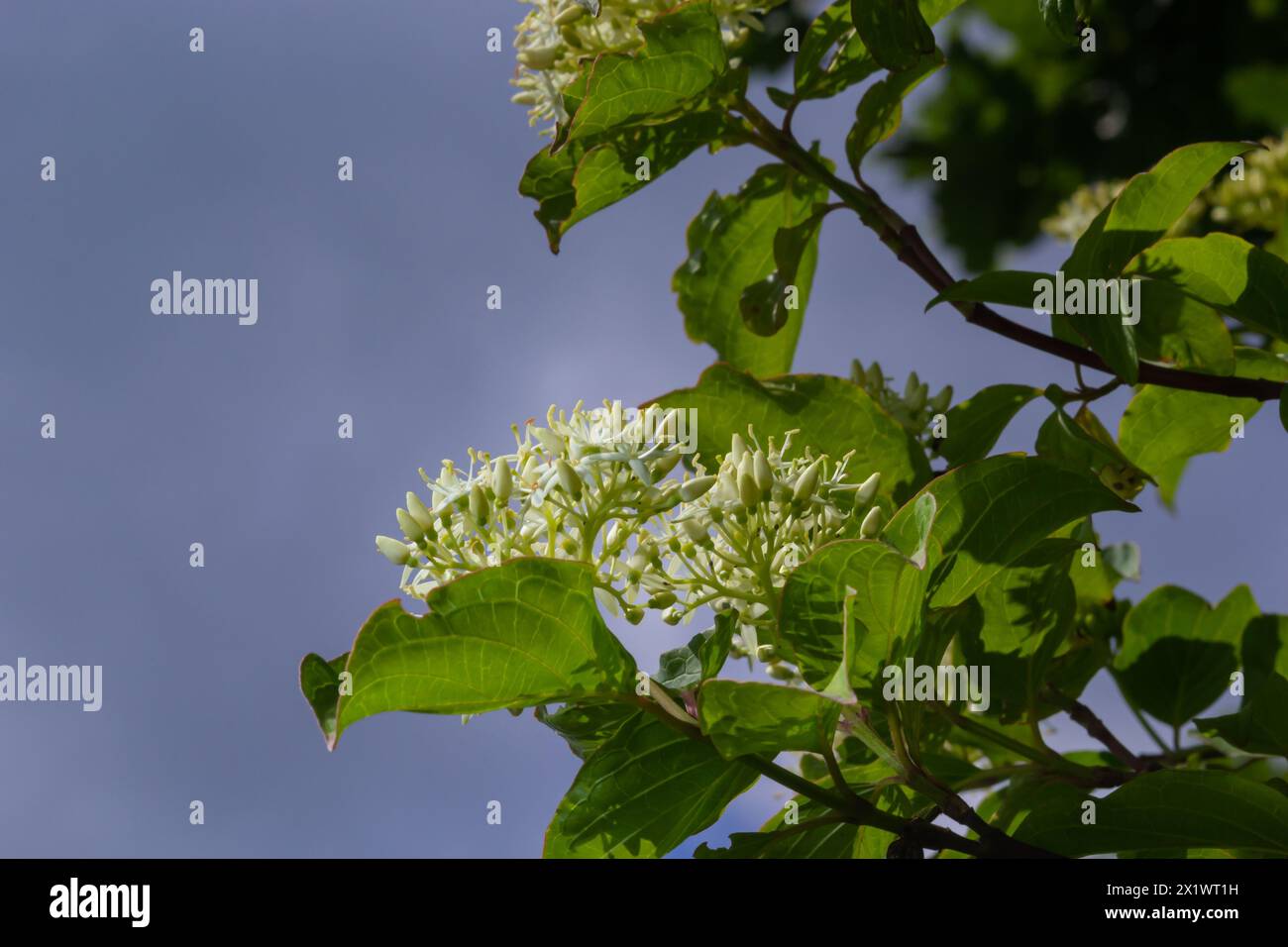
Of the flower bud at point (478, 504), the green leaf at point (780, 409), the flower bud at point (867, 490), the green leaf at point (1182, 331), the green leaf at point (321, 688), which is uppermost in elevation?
the green leaf at point (1182, 331)

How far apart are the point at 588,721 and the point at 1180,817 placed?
520 mm

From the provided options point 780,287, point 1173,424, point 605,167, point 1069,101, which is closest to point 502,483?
point 605,167

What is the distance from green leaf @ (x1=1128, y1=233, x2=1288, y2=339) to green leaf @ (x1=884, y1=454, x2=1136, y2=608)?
0.36 metres

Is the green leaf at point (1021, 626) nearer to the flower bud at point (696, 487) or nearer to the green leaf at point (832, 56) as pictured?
the flower bud at point (696, 487)

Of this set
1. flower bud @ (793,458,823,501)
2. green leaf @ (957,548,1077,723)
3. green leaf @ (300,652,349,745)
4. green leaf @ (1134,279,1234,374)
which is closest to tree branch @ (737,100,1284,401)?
green leaf @ (1134,279,1234,374)

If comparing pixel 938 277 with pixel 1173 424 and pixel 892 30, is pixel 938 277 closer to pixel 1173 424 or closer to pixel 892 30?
pixel 892 30

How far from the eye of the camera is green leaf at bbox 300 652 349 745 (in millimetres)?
843

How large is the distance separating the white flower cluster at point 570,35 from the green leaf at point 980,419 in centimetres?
50

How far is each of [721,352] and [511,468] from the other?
0.59 metres

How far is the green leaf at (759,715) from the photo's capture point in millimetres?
798

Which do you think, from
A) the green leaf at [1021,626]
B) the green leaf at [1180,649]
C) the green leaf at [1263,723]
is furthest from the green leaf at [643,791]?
the green leaf at [1180,649]

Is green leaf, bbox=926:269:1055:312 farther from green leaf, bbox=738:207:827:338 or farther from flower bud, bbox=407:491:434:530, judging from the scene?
flower bud, bbox=407:491:434:530
